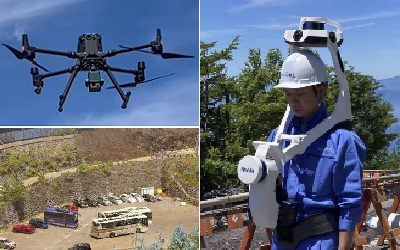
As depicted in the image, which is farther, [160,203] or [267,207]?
[160,203]

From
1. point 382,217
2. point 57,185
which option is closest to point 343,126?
point 382,217

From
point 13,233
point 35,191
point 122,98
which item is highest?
point 122,98

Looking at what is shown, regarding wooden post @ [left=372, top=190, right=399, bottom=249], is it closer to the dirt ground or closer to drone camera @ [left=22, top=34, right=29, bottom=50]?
drone camera @ [left=22, top=34, right=29, bottom=50]

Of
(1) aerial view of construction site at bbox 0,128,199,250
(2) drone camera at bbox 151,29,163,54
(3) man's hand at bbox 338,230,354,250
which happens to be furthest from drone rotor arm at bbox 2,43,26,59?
(3) man's hand at bbox 338,230,354,250

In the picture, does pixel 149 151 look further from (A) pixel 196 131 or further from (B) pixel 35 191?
(B) pixel 35 191

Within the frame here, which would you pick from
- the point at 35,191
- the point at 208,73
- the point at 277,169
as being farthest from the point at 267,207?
the point at 208,73

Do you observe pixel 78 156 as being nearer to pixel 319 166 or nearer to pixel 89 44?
pixel 89 44

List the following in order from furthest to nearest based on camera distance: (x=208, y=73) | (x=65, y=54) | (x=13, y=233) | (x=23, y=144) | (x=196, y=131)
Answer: (x=208, y=73), (x=196, y=131), (x=13, y=233), (x=23, y=144), (x=65, y=54)
